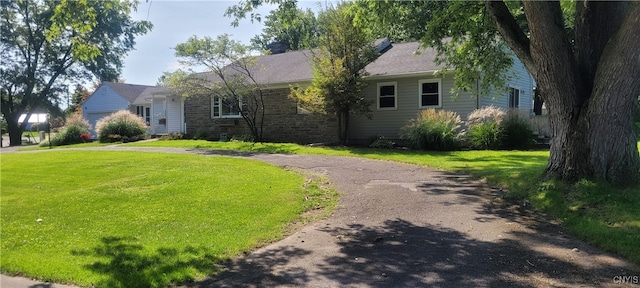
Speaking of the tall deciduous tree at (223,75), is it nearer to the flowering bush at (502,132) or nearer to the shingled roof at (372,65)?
the shingled roof at (372,65)

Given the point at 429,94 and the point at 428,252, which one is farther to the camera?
the point at 429,94

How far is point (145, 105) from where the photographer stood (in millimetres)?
35250

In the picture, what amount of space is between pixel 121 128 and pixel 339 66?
1568 centimetres

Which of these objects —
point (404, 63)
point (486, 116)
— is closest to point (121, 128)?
point (404, 63)

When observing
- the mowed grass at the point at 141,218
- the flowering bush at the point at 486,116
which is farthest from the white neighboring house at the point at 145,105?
the flowering bush at the point at 486,116

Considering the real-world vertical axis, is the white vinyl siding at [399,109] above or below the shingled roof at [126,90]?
below

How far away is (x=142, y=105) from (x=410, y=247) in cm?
3431

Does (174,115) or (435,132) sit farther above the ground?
(174,115)

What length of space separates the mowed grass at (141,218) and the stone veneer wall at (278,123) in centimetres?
913

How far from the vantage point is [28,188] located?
32.6 ft

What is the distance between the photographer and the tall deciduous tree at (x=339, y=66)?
59.2ft

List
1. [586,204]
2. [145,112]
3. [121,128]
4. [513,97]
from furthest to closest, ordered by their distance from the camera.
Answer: [145,112] < [121,128] < [513,97] < [586,204]

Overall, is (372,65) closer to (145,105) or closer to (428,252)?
(428,252)

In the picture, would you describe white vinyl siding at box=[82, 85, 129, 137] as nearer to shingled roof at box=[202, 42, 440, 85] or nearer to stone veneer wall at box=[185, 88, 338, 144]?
stone veneer wall at box=[185, 88, 338, 144]
